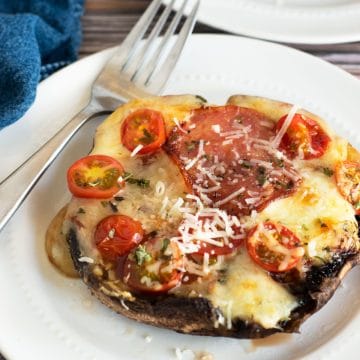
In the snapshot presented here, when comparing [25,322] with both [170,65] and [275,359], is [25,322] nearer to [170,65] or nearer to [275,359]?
[275,359]

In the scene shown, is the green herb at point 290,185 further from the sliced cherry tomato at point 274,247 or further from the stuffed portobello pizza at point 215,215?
the sliced cherry tomato at point 274,247

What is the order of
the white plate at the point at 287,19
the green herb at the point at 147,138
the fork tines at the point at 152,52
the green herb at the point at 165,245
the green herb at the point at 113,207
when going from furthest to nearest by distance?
the white plate at the point at 287,19 → the fork tines at the point at 152,52 → the green herb at the point at 147,138 → the green herb at the point at 113,207 → the green herb at the point at 165,245

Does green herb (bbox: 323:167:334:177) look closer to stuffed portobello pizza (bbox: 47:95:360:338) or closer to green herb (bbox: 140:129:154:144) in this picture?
stuffed portobello pizza (bbox: 47:95:360:338)

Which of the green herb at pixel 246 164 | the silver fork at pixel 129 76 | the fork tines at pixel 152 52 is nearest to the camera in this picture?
the green herb at pixel 246 164

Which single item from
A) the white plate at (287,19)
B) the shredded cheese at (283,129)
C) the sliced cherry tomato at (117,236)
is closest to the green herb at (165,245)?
the sliced cherry tomato at (117,236)

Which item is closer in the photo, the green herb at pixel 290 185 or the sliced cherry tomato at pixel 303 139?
the green herb at pixel 290 185

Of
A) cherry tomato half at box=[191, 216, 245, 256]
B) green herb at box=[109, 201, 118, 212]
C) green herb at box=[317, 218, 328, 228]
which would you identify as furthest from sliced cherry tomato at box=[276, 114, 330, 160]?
green herb at box=[109, 201, 118, 212]

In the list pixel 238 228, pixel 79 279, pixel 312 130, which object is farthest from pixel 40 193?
pixel 312 130
